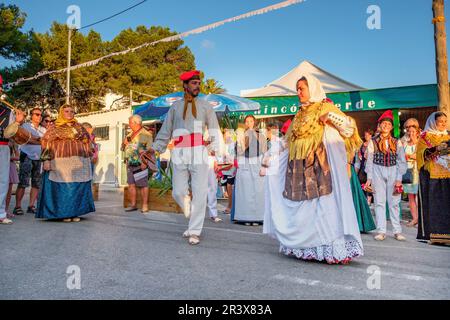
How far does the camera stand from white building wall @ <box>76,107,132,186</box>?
18.9 metres

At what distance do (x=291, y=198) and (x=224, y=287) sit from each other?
1.59 meters

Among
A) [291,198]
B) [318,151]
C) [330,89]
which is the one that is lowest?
[291,198]

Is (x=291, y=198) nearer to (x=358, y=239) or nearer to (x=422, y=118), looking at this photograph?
(x=358, y=239)

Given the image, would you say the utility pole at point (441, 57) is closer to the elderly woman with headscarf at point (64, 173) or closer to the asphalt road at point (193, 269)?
the asphalt road at point (193, 269)

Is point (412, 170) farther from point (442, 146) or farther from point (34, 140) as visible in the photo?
point (34, 140)

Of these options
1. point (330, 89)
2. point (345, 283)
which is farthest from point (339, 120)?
point (330, 89)

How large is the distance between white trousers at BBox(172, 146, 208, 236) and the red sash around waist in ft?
0.17

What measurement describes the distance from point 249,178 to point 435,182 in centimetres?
316

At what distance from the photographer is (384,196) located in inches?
245

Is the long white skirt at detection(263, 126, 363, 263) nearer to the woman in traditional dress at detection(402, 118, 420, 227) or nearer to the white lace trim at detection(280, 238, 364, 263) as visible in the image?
the white lace trim at detection(280, 238, 364, 263)

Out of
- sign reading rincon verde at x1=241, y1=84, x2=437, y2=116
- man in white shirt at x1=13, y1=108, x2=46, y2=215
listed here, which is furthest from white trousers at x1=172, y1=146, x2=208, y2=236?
sign reading rincon verde at x1=241, y1=84, x2=437, y2=116

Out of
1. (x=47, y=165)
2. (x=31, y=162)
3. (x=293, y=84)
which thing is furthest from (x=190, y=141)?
(x=293, y=84)

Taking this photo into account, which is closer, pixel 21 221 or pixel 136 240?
pixel 136 240
